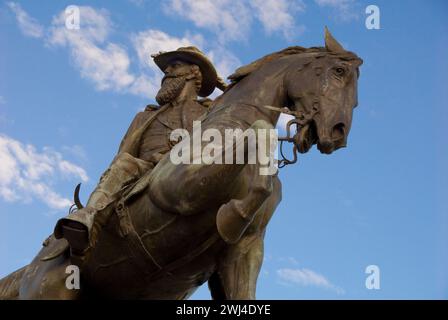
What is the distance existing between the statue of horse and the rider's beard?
908mm

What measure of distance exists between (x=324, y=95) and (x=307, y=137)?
1.32ft

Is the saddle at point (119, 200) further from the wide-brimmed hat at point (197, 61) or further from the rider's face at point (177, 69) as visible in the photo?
the wide-brimmed hat at point (197, 61)

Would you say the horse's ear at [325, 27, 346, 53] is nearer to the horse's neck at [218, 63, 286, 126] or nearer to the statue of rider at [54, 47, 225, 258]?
the horse's neck at [218, 63, 286, 126]

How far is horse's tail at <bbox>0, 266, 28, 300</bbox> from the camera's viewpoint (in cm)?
1002

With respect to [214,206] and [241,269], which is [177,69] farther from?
[241,269]

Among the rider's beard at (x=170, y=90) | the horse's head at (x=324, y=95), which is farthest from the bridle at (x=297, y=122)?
the rider's beard at (x=170, y=90)

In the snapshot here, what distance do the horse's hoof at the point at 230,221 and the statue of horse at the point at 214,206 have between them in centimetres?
36

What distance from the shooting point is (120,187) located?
9273mm

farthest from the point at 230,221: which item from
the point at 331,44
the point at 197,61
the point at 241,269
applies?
the point at 197,61

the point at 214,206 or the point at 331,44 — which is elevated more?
the point at 331,44

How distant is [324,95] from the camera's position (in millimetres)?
8727

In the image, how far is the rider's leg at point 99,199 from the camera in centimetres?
863

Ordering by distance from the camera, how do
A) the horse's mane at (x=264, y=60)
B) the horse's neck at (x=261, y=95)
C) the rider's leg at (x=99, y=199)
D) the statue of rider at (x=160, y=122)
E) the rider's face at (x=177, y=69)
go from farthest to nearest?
the rider's face at (x=177, y=69) < the horse's mane at (x=264, y=60) < the statue of rider at (x=160, y=122) < the horse's neck at (x=261, y=95) < the rider's leg at (x=99, y=199)
